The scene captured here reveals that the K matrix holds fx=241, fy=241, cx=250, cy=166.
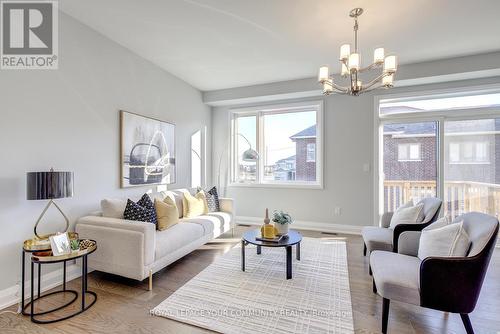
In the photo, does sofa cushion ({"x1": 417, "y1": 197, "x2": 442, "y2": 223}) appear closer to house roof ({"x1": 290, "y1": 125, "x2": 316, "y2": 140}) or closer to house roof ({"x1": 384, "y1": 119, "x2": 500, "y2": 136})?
house roof ({"x1": 384, "y1": 119, "x2": 500, "y2": 136})

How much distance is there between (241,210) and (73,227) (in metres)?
3.10

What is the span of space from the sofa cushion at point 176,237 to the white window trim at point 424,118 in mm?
3056

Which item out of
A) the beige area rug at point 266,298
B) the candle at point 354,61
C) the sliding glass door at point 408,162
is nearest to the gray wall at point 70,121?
the beige area rug at point 266,298

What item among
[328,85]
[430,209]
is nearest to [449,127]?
[430,209]

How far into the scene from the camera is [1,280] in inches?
82.9

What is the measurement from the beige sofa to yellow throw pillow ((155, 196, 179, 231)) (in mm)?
84

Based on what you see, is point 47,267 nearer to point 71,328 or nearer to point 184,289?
point 71,328

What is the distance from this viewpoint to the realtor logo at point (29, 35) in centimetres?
218

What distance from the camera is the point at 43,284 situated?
7.75ft

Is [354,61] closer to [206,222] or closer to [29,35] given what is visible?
[206,222]

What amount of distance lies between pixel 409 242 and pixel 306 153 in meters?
2.64

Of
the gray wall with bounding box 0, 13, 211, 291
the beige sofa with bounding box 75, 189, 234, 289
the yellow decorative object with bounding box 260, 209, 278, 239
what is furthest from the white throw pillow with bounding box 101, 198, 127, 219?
the yellow decorative object with bounding box 260, 209, 278, 239

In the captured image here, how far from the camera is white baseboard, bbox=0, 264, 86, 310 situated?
2.11 m

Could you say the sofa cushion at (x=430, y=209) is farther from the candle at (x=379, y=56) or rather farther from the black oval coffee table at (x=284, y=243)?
the candle at (x=379, y=56)
